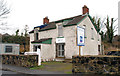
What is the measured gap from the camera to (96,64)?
955cm

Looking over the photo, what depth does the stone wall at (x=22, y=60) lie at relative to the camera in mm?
13281

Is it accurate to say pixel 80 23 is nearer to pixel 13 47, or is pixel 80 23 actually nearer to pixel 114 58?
pixel 114 58

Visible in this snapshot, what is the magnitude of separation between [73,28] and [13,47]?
43.1 ft

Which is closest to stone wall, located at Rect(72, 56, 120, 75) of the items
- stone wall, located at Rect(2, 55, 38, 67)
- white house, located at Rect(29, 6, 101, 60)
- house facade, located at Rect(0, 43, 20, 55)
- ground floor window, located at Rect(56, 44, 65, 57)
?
stone wall, located at Rect(2, 55, 38, 67)

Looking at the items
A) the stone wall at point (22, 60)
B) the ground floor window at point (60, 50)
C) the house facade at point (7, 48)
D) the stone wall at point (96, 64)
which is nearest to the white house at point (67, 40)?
the ground floor window at point (60, 50)

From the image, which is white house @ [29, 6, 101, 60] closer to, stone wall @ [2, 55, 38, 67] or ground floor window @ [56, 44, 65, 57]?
ground floor window @ [56, 44, 65, 57]

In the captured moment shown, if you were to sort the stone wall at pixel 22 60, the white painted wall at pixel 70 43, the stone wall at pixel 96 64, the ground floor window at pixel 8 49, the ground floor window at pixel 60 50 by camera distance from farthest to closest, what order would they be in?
the ground floor window at pixel 8 49 < the ground floor window at pixel 60 50 < the white painted wall at pixel 70 43 < the stone wall at pixel 22 60 < the stone wall at pixel 96 64

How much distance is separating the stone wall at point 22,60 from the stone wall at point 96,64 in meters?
4.64

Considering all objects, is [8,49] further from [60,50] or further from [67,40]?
[67,40]

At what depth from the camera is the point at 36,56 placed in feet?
44.5

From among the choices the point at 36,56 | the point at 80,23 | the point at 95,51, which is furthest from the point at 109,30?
the point at 36,56

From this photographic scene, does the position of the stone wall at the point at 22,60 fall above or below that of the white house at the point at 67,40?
below

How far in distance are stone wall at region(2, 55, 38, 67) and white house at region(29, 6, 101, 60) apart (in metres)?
4.69

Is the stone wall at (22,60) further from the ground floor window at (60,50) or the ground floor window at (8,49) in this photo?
the ground floor window at (8,49)
